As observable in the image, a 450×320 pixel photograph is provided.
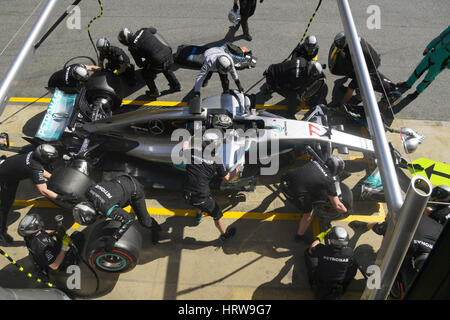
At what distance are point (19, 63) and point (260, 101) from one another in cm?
496

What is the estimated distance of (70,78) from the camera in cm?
631

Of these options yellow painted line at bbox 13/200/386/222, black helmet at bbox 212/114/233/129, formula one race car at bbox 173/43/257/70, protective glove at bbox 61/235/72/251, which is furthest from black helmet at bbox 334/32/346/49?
protective glove at bbox 61/235/72/251

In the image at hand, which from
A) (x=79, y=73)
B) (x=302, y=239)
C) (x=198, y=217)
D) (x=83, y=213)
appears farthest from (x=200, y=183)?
(x=79, y=73)

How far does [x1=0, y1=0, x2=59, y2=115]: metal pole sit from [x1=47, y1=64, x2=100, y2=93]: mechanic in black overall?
1.96m

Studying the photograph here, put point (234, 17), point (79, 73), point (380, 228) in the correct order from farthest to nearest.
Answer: point (234, 17), point (79, 73), point (380, 228)

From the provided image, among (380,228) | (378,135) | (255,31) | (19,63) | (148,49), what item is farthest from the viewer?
(255,31)

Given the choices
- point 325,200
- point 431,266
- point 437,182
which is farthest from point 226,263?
point 437,182

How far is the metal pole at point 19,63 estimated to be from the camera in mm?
3418

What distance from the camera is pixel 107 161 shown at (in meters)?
5.87

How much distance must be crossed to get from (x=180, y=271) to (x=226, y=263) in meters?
0.71

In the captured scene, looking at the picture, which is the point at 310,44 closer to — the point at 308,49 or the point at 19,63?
the point at 308,49

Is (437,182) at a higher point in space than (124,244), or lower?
higher
